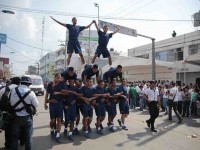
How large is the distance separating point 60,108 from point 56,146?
134cm

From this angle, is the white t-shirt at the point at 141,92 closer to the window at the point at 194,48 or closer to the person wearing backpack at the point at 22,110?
the window at the point at 194,48

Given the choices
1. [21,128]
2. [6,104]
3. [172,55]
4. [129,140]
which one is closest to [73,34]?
[129,140]

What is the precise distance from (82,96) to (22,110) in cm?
366

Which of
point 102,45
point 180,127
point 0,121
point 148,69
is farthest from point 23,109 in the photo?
point 148,69

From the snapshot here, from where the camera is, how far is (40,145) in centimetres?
783

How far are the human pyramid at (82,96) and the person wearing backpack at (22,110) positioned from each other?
2.42 m

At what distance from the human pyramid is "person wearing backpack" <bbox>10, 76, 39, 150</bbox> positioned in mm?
2417

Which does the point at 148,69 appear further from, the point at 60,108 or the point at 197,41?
the point at 60,108

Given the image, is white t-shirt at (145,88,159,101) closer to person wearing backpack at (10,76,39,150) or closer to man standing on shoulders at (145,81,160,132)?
man standing on shoulders at (145,81,160,132)

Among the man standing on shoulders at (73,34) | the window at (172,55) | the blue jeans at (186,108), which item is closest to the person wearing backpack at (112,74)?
the man standing on shoulders at (73,34)

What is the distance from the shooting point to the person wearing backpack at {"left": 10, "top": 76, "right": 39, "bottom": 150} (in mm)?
5918

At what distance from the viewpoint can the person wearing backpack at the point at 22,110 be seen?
5918 millimetres

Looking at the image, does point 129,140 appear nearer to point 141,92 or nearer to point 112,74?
point 112,74

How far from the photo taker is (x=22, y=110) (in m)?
5.98
